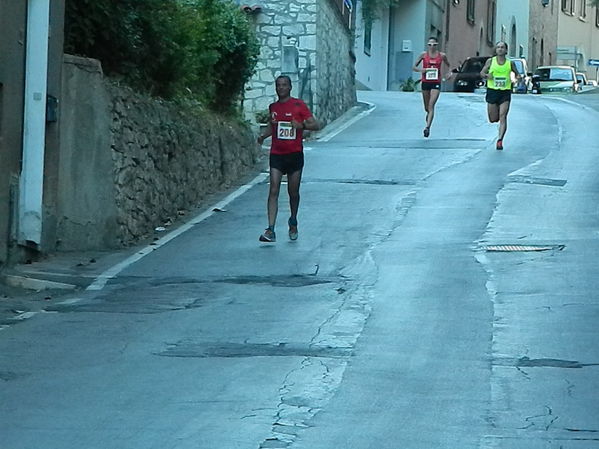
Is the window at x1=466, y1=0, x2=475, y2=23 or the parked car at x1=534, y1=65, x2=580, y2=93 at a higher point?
the window at x1=466, y1=0, x2=475, y2=23

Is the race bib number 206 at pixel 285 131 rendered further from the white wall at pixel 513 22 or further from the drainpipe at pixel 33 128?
the white wall at pixel 513 22

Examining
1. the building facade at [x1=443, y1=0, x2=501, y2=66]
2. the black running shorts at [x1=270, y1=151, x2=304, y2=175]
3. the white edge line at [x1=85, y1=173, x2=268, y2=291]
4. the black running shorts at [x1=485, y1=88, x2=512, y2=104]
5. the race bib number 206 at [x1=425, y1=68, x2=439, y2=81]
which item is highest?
the building facade at [x1=443, y1=0, x2=501, y2=66]

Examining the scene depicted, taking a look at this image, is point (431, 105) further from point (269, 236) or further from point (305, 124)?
point (269, 236)

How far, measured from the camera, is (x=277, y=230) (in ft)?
52.4

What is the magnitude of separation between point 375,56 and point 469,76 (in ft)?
11.4

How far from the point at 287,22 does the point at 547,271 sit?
15582mm

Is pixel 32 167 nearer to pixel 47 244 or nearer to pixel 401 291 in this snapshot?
pixel 47 244

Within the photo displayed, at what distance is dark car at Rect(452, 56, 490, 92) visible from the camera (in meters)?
50.6

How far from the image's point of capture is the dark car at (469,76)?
5062 centimetres

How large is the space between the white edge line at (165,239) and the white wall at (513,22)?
5195cm

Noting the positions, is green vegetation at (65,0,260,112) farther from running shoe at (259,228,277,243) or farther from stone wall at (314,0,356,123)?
stone wall at (314,0,356,123)

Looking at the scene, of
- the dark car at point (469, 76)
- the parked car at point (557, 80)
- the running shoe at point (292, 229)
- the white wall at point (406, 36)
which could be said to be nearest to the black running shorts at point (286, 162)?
the running shoe at point (292, 229)

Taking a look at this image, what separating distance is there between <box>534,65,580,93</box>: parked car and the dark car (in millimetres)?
3393

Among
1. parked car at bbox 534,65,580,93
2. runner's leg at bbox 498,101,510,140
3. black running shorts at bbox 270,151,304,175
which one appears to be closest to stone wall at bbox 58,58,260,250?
black running shorts at bbox 270,151,304,175
